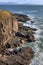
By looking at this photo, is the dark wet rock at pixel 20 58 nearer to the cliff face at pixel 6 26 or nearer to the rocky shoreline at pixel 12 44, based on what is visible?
the rocky shoreline at pixel 12 44

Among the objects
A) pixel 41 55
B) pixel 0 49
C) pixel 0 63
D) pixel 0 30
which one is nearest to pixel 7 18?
pixel 0 30

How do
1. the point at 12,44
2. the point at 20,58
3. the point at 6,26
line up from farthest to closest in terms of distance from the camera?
the point at 12,44, the point at 6,26, the point at 20,58

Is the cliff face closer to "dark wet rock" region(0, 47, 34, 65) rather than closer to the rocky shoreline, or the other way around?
the rocky shoreline

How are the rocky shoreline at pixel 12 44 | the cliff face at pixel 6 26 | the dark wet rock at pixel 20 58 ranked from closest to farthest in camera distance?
the dark wet rock at pixel 20 58 → the rocky shoreline at pixel 12 44 → the cliff face at pixel 6 26

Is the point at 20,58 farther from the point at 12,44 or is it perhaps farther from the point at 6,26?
the point at 6,26

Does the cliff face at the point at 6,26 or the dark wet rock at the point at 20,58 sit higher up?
the cliff face at the point at 6,26

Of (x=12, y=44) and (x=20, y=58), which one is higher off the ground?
(x=12, y=44)

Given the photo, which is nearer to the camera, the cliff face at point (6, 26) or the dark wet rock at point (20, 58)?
the dark wet rock at point (20, 58)

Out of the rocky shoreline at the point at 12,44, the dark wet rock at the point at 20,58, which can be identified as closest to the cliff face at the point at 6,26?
the rocky shoreline at the point at 12,44

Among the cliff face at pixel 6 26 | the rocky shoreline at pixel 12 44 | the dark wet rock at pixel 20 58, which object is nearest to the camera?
the dark wet rock at pixel 20 58

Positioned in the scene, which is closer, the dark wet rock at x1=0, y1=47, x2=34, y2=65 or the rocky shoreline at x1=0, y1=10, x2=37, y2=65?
the dark wet rock at x1=0, y1=47, x2=34, y2=65

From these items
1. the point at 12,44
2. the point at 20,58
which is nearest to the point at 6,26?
the point at 12,44

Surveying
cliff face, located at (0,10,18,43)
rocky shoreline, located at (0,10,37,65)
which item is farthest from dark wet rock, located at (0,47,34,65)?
cliff face, located at (0,10,18,43)

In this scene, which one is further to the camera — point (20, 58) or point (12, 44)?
point (12, 44)
